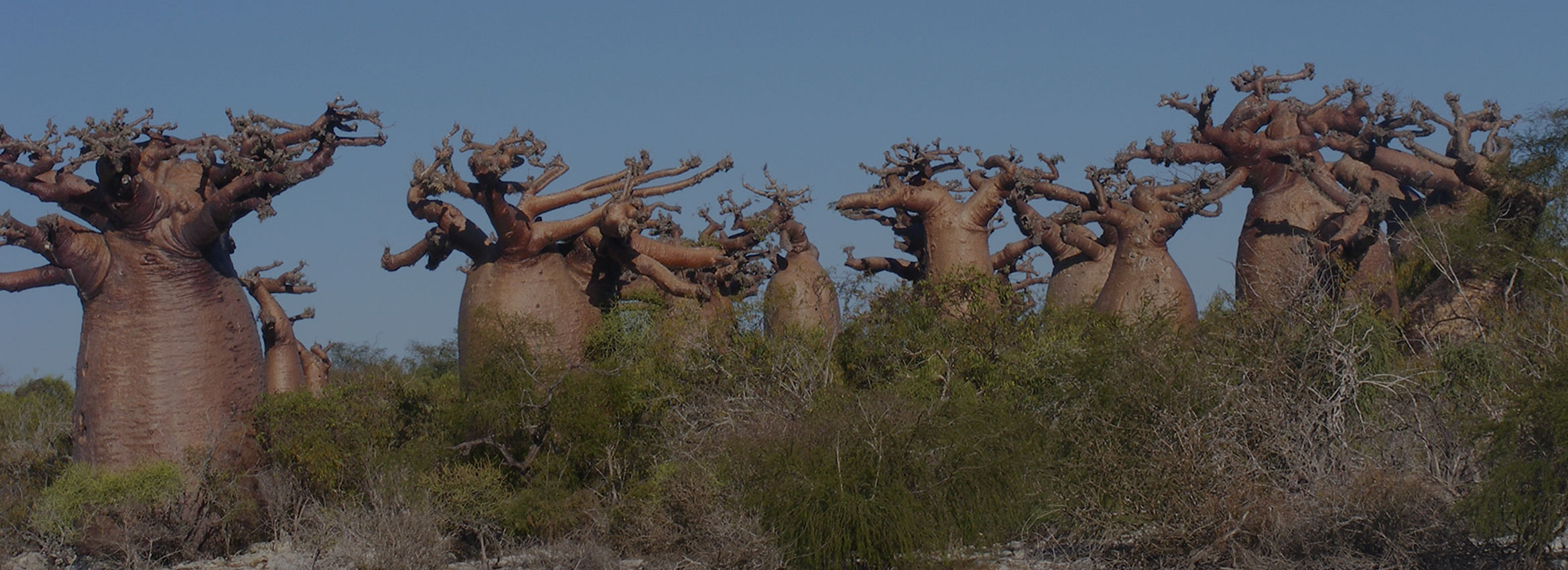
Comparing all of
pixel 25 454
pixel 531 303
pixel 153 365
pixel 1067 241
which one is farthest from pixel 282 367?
pixel 1067 241

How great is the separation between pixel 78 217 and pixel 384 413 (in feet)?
9.69

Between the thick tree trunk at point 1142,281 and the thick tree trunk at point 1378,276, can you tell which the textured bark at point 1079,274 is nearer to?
the thick tree trunk at point 1142,281

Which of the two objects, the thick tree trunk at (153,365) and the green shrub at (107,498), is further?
the thick tree trunk at (153,365)

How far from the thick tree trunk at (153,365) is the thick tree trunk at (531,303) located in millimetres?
2123

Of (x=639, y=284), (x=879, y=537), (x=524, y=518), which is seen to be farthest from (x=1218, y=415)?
(x=639, y=284)

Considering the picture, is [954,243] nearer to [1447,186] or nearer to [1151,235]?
[1151,235]

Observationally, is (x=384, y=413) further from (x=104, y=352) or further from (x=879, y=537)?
(x=879, y=537)

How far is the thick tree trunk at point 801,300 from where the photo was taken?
14.6m

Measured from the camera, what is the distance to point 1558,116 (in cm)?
1563

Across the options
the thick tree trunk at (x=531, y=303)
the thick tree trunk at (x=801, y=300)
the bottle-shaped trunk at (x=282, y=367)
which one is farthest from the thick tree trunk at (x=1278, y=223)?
the bottle-shaped trunk at (x=282, y=367)

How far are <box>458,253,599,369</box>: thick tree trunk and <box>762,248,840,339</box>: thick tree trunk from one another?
1772mm

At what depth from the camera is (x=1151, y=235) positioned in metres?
16.2

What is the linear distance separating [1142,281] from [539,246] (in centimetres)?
592

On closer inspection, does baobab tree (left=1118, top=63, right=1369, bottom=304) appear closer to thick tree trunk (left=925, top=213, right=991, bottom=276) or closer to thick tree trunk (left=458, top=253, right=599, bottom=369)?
thick tree trunk (left=925, top=213, right=991, bottom=276)
